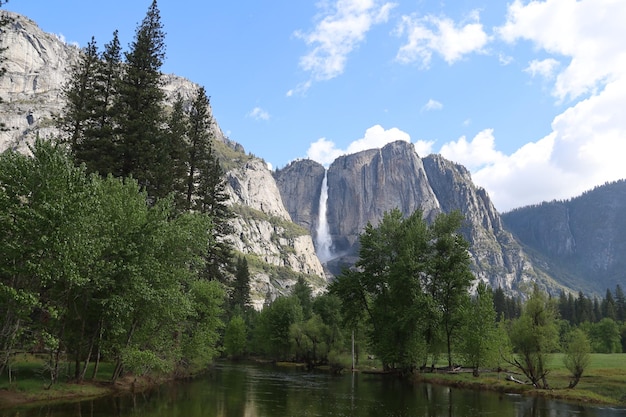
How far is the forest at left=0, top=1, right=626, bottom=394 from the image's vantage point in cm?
2170

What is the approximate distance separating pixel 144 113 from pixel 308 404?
2852 centimetres

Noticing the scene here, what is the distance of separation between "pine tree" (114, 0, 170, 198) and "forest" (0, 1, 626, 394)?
0.14 m

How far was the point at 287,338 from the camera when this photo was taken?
287ft

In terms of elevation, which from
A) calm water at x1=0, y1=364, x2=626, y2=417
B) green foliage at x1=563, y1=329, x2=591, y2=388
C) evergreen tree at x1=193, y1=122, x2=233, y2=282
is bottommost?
calm water at x1=0, y1=364, x2=626, y2=417

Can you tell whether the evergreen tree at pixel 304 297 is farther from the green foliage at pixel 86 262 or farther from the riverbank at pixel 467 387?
the green foliage at pixel 86 262

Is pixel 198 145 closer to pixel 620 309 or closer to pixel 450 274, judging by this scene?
pixel 450 274

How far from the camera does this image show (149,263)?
2884 cm

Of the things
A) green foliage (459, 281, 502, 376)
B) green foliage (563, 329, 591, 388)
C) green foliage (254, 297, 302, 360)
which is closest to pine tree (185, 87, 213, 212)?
green foliage (459, 281, 502, 376)

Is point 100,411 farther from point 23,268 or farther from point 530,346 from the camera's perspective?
point 530,346

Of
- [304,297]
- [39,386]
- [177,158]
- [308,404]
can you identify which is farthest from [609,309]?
[39,386]

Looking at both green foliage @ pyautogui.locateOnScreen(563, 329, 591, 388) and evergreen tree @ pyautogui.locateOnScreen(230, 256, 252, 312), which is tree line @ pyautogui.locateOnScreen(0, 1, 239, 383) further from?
evergreen tree @ pyautogui.locateOnScreen(230, 256, 252, 312)

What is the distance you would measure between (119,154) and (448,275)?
3582cm

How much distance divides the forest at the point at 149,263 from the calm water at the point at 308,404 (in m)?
3.19

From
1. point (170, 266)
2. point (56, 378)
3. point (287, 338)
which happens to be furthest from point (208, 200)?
point (287, 338)
